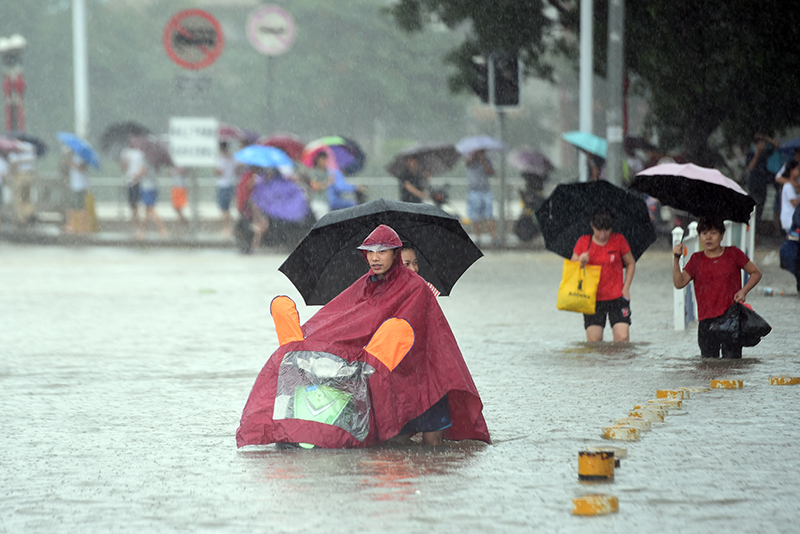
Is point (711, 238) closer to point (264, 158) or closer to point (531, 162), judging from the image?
point (264, 158)

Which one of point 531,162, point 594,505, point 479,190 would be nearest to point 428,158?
point 479,190

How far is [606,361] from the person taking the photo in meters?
9.66

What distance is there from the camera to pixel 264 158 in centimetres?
2162

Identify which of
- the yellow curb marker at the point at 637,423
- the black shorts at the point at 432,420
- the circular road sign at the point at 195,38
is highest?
the circular road sign at the point at 195,38

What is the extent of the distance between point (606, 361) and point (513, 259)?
10.3 m

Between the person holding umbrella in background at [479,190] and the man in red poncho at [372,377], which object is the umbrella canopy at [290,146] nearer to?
the person holding umbrella in background at [479,190]

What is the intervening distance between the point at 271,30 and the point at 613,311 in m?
14.4

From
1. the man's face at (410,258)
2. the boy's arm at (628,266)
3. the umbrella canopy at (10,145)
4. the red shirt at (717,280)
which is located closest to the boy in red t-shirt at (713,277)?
the red shirt at (717,280)

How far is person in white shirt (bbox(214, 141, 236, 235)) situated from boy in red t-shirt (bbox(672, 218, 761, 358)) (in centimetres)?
1610

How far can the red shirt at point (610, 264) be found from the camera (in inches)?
413

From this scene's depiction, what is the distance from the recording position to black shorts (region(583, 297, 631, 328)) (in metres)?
10.6

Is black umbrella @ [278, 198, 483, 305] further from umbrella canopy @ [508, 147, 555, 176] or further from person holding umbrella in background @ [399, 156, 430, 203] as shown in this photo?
umbrella canopy @ [508, 147, 555, 176]

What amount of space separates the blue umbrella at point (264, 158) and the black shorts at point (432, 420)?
15.1 m

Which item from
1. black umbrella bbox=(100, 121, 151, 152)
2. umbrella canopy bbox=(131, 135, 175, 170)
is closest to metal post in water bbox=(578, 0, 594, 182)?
umbrella canopy bbox=(131, 135, 175, 170)
